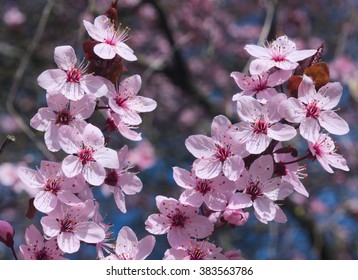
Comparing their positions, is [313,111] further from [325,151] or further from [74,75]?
[74,75]

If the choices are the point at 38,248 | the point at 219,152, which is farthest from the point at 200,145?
the point at 38,248

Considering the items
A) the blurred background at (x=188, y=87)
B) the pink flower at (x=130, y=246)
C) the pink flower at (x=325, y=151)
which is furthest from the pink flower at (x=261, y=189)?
the blurred background at (x=188, y=87)

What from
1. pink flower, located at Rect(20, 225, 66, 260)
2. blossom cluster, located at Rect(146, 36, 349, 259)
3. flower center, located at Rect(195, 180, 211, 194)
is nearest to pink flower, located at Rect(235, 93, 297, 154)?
blossom cluster, located at Rect(146, 36, 349, 259)

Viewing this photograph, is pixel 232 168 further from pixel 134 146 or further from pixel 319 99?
pixel 134 146

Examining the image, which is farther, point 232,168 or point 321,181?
point 321,181
